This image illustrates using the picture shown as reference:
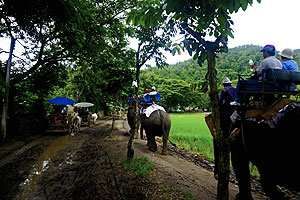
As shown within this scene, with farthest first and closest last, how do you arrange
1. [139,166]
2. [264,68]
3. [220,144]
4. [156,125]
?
[156,125] < [139,166] < [264,68] < [220,144]

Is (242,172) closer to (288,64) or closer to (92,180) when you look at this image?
(288,64)

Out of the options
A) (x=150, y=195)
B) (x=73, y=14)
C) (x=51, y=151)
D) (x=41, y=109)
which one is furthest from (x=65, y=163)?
(x=41, y=109)

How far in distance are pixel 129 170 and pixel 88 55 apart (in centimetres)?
729

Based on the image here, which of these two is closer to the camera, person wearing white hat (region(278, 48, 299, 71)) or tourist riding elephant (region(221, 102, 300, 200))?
tourist riding elephant (region(221, 102, 300, 200))

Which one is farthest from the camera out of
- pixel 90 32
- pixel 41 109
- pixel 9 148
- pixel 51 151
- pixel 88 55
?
pixel 41 109

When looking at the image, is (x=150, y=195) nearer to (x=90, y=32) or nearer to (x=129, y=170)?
(x=129, y=170)

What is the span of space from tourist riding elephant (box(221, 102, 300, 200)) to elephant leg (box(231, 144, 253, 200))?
0.28 meters

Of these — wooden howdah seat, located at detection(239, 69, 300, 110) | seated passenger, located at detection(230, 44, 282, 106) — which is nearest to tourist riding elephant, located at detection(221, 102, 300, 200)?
wooden howdah seat, located at detection(239, 69, 300, 110)

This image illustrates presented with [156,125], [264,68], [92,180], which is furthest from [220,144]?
[156,125]

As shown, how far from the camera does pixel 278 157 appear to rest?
2.35 metres

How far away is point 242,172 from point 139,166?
2522mm

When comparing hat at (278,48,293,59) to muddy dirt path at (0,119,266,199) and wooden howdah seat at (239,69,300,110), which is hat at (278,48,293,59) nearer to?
wooden howdah seat at (239,69,300,110)

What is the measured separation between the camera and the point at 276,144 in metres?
2.35

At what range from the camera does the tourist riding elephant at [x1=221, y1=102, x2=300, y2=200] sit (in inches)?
86.9
